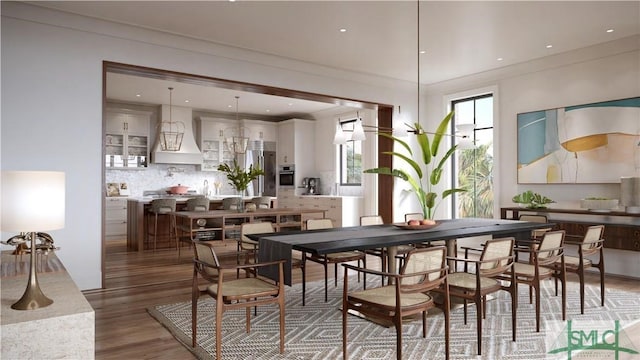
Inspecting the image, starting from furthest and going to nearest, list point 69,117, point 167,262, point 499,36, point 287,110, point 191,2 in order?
point 287,110, point 167,262, point 499,36, point 69,117, point 191,2

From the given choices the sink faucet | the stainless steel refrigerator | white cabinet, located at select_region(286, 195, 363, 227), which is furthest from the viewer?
the stainless steel refrigerator

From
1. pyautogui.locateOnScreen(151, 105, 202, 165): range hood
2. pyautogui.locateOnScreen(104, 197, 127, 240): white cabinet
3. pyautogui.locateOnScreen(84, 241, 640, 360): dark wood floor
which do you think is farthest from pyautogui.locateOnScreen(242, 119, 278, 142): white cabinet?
pyautogui.locateOnScreen(84, 241, 640, 360): dark wood floor

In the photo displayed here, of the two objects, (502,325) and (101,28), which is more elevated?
(101,28)

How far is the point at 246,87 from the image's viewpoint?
5.91m

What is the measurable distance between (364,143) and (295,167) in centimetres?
213

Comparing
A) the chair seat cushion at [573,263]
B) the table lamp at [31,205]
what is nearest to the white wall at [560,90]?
the chair seat cushion at [573,263]

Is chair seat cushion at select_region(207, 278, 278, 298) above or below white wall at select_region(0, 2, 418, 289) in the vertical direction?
below

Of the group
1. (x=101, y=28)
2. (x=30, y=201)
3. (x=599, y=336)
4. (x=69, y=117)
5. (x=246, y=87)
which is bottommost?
(x=599, y=336)

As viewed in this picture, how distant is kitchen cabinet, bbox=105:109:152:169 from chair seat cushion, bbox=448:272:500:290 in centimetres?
785

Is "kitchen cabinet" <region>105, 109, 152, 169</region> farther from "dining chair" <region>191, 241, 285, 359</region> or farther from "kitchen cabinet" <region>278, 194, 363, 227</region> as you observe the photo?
"dining chair" <region>191, 241, 285, 359</region>

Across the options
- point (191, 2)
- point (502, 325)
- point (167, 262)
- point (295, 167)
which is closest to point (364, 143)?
point (295, 167)

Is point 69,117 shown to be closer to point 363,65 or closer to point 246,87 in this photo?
point 246,87

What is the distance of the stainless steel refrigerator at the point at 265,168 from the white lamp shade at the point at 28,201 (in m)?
9.39

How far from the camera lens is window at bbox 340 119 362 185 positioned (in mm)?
9688
